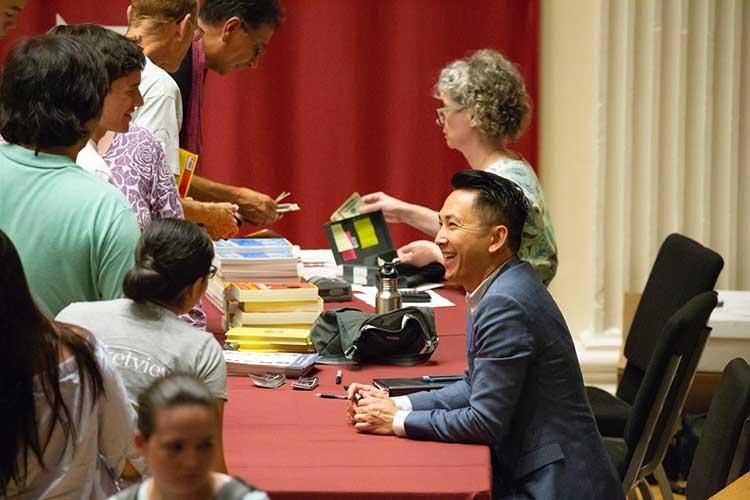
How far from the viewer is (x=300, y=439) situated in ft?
7.47

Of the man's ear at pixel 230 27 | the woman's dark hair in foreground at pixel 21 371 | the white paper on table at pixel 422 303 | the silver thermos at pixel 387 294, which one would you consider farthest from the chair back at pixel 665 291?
the woman's dark hair in foreground at pixel 21 371

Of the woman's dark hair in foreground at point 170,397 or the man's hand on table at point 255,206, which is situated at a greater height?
the woman's dark hair in foreground at point 170,397

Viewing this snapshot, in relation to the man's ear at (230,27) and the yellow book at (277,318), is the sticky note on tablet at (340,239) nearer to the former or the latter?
the man's ear at (230,27)

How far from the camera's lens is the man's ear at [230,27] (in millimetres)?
3926

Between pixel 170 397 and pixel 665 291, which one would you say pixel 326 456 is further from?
pixel 665 291

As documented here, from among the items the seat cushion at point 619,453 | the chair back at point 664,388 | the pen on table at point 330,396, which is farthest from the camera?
the seat cushion at point 619,453

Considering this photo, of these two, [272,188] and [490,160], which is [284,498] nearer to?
[490,160]

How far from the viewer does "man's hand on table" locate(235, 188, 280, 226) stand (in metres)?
4.21

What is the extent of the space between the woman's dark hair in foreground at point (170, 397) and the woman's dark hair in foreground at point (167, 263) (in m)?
0.98

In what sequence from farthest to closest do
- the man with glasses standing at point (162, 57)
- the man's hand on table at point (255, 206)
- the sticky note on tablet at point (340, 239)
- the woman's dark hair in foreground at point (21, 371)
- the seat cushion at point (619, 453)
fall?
1. the man's hand on table at point (255, 206)
2. the sticky note on tablet at point (340, 239)
3. the man with glasses standing at point (162, 57)
4. the seat cushion at point (619, 453)
5. the woman's dark hair in foreground at point (21, 371)

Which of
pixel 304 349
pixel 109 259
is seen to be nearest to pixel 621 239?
pixel 304 349

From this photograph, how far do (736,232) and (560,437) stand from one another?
2.91 meters

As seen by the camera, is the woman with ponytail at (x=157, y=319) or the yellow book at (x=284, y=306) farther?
the yellow book at (x=284, y=306)

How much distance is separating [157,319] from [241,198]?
2.19m
